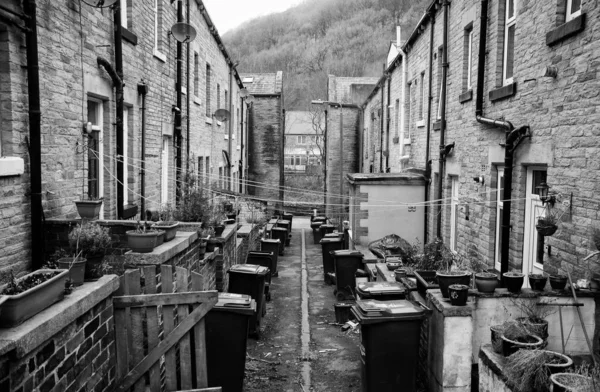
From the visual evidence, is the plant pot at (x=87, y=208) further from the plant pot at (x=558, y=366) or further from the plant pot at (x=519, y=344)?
the plant pot at (x=558, y=366)

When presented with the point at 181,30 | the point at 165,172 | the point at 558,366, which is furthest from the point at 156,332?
the point at 181,30

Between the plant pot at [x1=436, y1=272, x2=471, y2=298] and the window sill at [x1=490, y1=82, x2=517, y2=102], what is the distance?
12.0 feet

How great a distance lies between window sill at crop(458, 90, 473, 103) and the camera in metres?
11.1

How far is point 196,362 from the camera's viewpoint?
580 cm

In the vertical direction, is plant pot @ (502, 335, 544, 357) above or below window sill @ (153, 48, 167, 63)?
below

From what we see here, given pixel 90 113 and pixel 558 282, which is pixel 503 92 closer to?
pixel 558 282

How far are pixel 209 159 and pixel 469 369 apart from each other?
14035 millimetres

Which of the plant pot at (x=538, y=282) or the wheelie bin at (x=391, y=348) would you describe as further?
the wheelie bin at (x=391, y=348)

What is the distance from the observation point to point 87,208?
23.5 ft

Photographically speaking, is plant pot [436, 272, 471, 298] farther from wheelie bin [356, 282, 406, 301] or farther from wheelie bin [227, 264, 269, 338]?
wheelie bin [227, 264, 269, 338]

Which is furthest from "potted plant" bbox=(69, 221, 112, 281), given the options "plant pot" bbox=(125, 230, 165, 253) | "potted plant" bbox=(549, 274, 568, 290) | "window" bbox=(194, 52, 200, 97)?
"window" bbox=(194, 52, 200, 97)

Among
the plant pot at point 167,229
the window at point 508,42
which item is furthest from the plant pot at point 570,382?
the window at point 508,42

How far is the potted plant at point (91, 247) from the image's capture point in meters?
5.05

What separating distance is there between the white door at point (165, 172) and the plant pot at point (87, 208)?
5.67m
